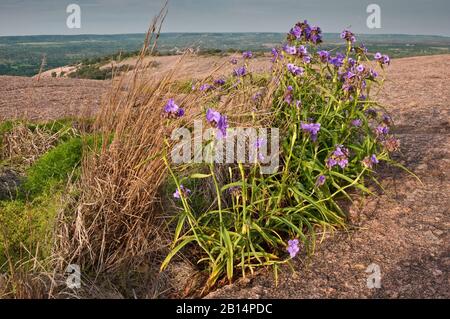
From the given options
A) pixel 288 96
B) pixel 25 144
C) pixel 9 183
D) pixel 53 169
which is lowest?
pixel 9 183

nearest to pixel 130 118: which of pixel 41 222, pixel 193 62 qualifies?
pixel 193 62

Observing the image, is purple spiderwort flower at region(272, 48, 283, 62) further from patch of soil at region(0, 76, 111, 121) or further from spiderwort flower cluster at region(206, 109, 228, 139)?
patch of soil at region(0, 76, 111, 121)

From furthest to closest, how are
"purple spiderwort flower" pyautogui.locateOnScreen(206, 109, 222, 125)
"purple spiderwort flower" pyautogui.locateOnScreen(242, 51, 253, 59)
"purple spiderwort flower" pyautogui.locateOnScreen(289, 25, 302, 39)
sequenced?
1. "purple spiderwort flower" pyautogui.locateOnScreen(242, 51, 253, 59)
2. "purple spiderwort flower" pyautogui.locateOnScreen(289, 25, 302, 39)
3. "purple spiderwort flower" pyautogui.locateOnScreen(206, 109, 222, 125)

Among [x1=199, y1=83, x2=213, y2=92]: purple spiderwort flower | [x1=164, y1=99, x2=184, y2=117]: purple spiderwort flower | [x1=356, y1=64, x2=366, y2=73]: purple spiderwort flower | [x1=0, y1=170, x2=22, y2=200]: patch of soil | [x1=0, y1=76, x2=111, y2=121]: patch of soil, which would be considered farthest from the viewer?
[x1=0, y1=76, x2=111, y2=121]: patch of soil

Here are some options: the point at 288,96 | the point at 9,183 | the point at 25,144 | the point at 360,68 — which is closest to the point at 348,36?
the point at 360,68

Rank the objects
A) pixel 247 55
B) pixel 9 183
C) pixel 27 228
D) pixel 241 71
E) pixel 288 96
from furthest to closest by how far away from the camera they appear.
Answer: pixel 9 183
pixel 247 55
pixel 241 71
pixel 288 96
pixel 27 228

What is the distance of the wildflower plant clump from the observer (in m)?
3.09

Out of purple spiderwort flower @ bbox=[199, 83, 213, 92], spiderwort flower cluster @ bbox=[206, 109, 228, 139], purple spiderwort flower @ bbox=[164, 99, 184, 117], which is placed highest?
purple spiderwort flower @ bbox=[199, 83, 213, 92]

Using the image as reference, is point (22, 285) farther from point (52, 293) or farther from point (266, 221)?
point (266, 221)

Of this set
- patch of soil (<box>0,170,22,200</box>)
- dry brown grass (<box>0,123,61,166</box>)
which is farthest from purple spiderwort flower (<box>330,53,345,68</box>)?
dry brown grass (<box>0,123,61,166</box>)

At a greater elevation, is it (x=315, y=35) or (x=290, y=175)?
(x=315, y=35)

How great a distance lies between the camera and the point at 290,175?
3580 mm

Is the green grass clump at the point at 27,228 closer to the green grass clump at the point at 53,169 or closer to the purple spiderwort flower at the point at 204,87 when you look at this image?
the green grass clump at the point at 53,169

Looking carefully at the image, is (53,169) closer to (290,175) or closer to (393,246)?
(290,175)
